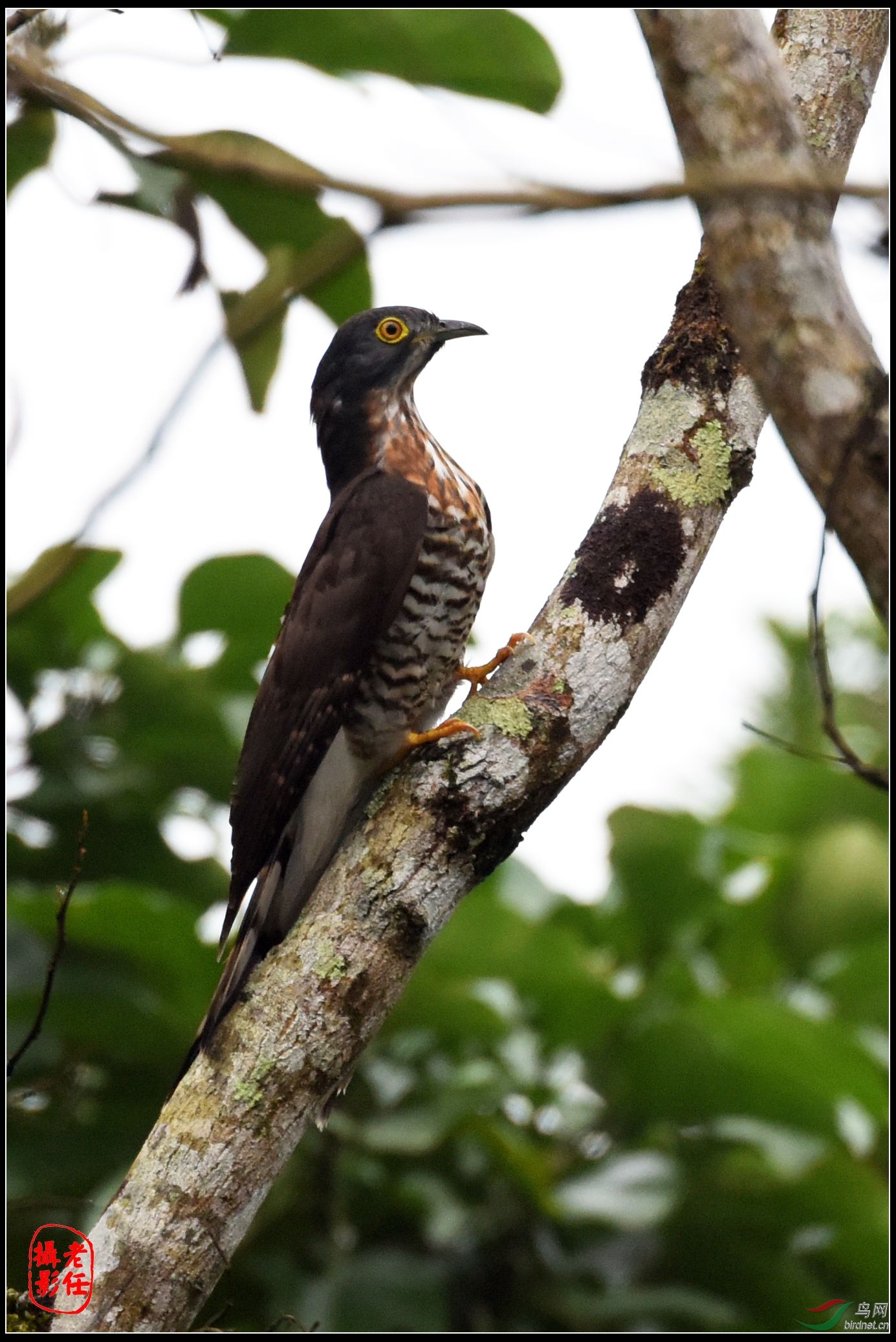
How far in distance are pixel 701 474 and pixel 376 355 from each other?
1.39 meters

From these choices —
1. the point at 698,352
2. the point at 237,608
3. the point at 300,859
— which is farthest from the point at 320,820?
the point at 698,352

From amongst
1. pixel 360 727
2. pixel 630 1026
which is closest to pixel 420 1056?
pixel 630 1026

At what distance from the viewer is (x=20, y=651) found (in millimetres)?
3904

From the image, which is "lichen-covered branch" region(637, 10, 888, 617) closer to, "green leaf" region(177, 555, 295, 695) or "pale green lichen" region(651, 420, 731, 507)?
"pale green lichen" region(651, 420, 731, 507)

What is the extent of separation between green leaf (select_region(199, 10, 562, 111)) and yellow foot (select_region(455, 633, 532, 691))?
107cm

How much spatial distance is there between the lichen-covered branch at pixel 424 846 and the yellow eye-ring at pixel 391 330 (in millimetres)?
1140

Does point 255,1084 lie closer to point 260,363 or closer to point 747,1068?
point 260,363

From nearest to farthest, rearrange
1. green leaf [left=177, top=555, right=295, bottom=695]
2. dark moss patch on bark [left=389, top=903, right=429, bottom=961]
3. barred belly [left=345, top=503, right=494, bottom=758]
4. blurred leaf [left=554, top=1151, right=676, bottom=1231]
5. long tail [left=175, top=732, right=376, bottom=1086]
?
dark moss patch on bark [left=389, top=903, right=429, bottom=961] → long tail [left=175, top=732, right=376, bottom=1086] → barred belly [left=345, top=503, right=494, bottom=758] → blurred leaf [left=554, top=1151, right=676, bottom=1231] → green leaf [left=177, top=555, right=295, bottom=695]

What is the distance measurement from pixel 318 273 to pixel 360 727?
1889 mm

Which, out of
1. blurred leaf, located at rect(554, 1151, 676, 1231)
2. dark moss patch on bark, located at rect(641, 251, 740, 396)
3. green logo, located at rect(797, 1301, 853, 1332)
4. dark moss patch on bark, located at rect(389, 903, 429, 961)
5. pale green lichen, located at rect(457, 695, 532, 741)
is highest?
dark moss patch on bark, located at rect(641, 251, 740, 396)

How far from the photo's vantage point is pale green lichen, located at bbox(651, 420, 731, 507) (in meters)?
2.46

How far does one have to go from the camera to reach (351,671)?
116 inches

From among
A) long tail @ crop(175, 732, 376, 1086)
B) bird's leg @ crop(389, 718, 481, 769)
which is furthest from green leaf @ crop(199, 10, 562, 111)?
long tail @ crop(175, 732, 376, 1086)

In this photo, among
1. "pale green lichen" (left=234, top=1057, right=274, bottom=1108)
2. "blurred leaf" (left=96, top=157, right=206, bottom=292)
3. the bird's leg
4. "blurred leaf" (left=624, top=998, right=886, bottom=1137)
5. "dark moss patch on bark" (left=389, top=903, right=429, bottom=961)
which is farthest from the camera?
"blurred leaf" (left=624, top=998, right=886, bottom=1137)
